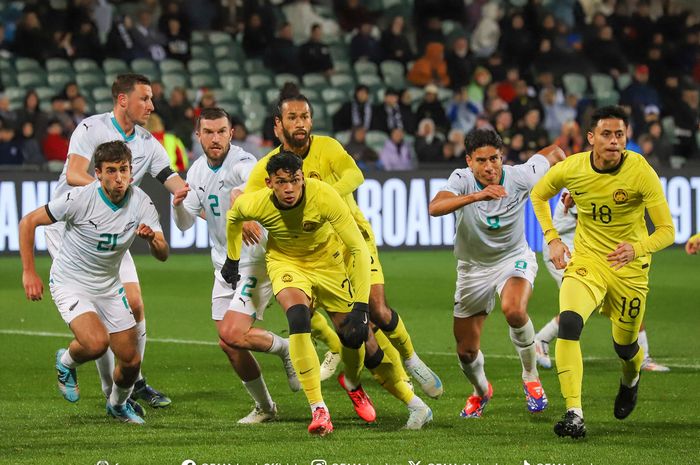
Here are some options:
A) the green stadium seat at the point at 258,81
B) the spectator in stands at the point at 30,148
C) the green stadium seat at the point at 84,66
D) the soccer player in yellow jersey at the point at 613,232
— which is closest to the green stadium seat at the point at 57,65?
the green stadium seat at the point at 84,66

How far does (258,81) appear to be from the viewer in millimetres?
24234

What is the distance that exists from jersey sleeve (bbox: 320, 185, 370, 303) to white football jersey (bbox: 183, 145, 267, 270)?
4.87 ft

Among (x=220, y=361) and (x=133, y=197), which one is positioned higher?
(x=133, y=197)

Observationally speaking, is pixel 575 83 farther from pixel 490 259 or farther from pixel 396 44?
pixel 490 259

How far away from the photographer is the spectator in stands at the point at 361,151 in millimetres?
20747

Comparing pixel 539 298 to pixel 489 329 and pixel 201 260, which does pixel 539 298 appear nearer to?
pixel 489 329

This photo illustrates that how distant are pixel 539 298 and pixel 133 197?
311 inches

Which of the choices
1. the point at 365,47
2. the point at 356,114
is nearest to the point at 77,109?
the point at 356,114

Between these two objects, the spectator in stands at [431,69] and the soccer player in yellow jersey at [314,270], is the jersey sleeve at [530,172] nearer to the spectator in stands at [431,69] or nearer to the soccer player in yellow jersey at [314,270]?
the soccer player in yellow jersey at [314,270]

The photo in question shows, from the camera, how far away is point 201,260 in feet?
62.9

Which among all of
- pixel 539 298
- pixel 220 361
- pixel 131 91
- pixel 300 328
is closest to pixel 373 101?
pixel 539 298

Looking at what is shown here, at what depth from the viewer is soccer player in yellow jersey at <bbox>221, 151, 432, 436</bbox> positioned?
8.13m

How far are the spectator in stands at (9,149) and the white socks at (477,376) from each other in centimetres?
1237

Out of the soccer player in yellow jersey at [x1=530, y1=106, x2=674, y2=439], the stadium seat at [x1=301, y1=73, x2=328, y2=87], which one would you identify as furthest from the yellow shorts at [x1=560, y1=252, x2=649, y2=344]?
the stadium seat at [x1=301, y1=73, x2=328, y2=87]
